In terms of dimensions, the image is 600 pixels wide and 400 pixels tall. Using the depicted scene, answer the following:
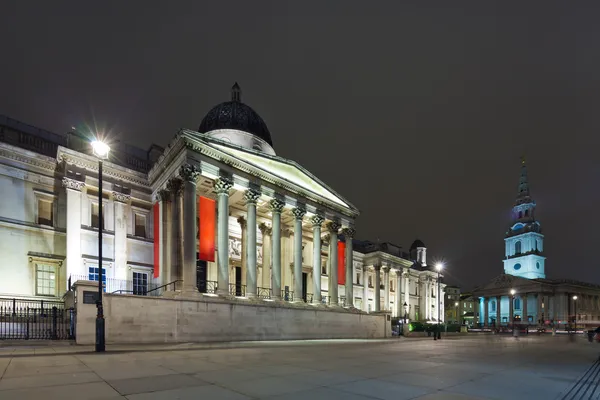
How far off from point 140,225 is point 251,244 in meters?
9.47

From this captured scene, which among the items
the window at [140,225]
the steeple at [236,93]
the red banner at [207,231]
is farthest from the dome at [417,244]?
the red banner at [207,231]

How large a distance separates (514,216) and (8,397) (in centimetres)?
16581

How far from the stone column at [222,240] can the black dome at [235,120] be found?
518 inches

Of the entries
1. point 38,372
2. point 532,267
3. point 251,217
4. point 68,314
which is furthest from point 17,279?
point 532,267

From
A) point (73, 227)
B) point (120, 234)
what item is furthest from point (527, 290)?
point (73, 227)

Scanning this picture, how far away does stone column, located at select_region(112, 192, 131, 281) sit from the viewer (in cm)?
2719

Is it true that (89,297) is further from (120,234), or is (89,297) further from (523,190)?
(523,190)

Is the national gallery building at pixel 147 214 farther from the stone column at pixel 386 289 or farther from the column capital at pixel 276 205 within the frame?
the stone column at pixel 386 289

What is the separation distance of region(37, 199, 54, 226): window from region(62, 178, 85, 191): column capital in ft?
5.86

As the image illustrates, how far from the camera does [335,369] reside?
10.7 meters

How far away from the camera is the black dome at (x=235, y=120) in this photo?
37.8 meters

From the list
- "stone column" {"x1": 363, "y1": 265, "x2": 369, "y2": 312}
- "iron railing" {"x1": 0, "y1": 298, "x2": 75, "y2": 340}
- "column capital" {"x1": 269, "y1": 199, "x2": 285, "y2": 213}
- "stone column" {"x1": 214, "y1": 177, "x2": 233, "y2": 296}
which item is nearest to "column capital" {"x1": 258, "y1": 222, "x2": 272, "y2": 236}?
"column capital" {"x1": 269, "y1": 199, "x2": 285, "y2": 213}

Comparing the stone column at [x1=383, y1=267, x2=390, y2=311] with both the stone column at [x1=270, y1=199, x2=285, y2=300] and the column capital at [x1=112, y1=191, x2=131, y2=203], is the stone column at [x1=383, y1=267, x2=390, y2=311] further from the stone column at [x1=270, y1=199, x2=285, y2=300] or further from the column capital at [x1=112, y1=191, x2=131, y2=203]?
the column capital at [x1=112, y1=191, x2=131, y2=203]

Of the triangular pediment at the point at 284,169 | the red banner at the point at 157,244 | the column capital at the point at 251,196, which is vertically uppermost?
the triangular pediment at the point at 284,169
